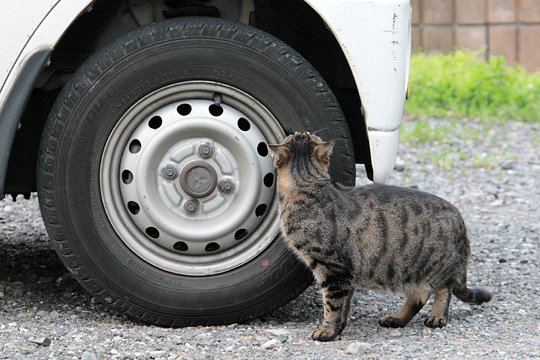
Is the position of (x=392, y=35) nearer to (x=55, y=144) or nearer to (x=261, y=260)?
(x=261, y=260)

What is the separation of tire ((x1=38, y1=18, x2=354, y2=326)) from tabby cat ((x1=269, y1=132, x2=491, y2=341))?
0.11m

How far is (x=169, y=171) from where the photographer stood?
455cm

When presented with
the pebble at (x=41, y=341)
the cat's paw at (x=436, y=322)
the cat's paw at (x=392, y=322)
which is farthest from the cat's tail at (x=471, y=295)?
the pebble at (x=41, y=341)

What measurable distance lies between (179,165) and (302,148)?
53 cm

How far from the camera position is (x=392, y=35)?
177 inches

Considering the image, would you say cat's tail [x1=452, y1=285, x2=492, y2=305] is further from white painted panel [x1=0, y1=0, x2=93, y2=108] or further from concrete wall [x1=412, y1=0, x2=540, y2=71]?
concrete wall [x1=412, y1=0, x2=540, y2=71]

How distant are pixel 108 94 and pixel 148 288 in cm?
84

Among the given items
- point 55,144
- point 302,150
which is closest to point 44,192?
point 55,144

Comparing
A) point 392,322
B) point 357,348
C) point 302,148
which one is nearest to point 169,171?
point 302,148

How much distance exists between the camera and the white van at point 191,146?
4504mm

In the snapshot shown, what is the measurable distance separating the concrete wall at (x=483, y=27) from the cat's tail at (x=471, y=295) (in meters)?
7.08

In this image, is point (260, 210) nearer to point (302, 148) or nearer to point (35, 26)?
point (302, 148)

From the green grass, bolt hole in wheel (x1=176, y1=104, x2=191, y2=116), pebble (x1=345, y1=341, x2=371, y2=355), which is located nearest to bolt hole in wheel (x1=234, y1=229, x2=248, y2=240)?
bolt hole in wheel (x1=176, y1=104, x2=191, y2=116)

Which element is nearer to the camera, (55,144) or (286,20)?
(55,144)
